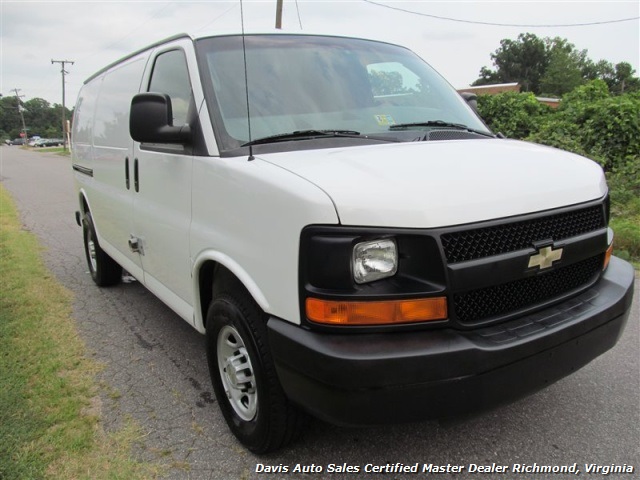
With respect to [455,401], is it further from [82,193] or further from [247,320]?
[82,193]

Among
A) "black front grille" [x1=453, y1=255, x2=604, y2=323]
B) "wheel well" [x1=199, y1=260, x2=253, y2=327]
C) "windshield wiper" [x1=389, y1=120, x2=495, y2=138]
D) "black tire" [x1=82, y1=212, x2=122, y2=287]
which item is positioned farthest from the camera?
"black tire" [x1=82, y1=212, x2=122, y2=287]

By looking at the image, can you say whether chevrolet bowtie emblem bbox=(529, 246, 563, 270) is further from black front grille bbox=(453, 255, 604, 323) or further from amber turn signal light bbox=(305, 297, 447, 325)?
amber turn signal light bbox=(305, 297, 447, 325)

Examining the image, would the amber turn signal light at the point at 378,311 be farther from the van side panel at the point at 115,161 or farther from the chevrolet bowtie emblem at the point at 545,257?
the van side panel at the point at 115,161

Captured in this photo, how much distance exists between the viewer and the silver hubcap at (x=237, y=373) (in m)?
2.49

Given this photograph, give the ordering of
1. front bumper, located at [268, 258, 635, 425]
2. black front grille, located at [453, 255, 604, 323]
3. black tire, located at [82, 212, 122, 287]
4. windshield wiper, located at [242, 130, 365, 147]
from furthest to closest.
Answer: black tire, located at [82, 212, 122, 287]
windshield wiper, located at [242, 130, 365, 147]
black front grille, located at [453, 255, 604, 323]
front bumper, located at [268, 258, 635, 425]

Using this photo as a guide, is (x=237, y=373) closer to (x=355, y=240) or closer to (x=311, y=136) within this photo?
(x=355, y=240)

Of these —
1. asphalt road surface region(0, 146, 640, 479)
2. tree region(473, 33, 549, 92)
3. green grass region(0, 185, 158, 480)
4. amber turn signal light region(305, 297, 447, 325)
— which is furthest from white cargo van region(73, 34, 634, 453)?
tree region(473, 33, 549, 92)

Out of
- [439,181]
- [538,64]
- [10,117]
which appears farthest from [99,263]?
[10,117]

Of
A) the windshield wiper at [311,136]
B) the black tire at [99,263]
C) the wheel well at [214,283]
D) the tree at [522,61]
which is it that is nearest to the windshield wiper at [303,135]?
the windshield wiper at [311,136]

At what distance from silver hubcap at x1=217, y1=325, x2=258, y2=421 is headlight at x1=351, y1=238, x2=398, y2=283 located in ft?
2.60

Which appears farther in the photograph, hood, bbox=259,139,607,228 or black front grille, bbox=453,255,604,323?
black front grille, bbox=453,255,604,323

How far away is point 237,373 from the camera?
8.23 ft

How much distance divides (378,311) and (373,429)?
1.11 meters

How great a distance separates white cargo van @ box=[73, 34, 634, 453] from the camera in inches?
73.8
